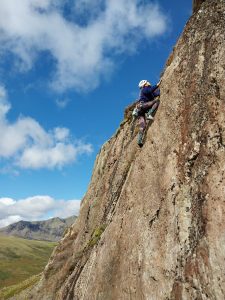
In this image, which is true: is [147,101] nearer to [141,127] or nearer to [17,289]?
[141,127]

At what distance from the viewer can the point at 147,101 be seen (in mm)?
28125

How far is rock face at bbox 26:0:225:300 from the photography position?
1797 cm

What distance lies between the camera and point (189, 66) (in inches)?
918

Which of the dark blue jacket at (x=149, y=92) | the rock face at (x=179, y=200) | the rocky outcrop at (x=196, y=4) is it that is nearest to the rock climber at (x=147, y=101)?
the dark blue jacket at (x=149, y=92)

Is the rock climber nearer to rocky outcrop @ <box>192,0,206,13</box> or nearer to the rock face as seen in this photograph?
the rock face

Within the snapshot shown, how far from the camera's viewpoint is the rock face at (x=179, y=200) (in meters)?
18.0

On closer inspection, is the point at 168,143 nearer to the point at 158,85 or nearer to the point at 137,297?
the point at 158,85

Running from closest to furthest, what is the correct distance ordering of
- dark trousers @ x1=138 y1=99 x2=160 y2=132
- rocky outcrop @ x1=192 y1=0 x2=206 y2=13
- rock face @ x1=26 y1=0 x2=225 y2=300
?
rock face @ x1=26 y1=0 x2=225 y2=300 → rocky outcrop @ x1=192 y1=0 x2=206 y2=13 → dark trousers @ x1=138 y1=99 x2=160 y2=132

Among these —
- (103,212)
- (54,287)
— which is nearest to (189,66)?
(103,212)

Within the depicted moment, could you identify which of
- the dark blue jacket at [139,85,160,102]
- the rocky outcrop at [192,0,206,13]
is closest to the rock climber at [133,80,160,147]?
the dark blue jacket at [139,85,160,102]

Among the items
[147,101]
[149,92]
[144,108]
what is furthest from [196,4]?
[144,108]

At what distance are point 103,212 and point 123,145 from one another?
25.4ft

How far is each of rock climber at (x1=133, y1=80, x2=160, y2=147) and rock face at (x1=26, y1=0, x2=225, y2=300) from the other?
107 centimetres

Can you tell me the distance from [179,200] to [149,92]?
10278mm
